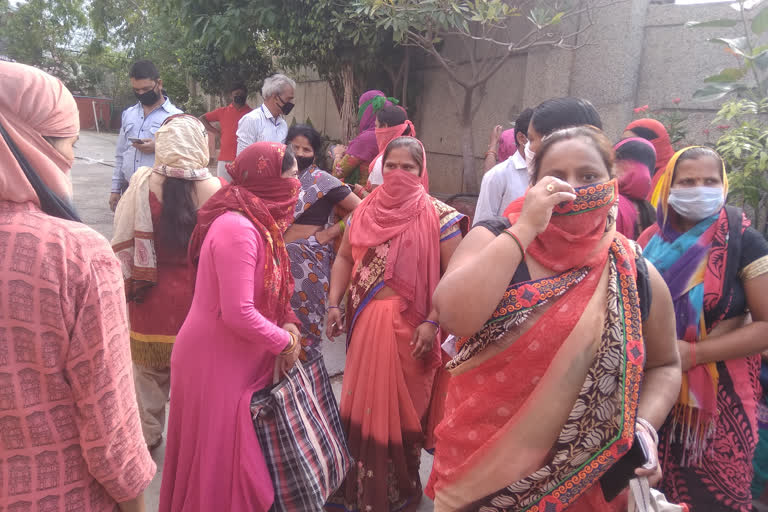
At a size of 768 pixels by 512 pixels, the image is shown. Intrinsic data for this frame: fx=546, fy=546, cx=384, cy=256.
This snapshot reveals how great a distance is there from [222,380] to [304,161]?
5.56ft

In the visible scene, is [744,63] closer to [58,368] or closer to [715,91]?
[715,91]

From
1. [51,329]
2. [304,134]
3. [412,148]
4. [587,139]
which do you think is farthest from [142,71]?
[587,139]

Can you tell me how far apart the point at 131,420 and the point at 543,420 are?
3.45 ft

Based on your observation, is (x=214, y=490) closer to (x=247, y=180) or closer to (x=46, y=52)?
(x=247, y=180)

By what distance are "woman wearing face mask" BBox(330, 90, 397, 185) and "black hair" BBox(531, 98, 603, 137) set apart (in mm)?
2616

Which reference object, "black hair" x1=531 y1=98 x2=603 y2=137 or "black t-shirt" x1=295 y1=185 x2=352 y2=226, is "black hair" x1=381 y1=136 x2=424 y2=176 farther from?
"black hair" x1=531 y1=98 x2=603 y2=137

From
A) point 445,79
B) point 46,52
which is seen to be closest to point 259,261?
point 445,79

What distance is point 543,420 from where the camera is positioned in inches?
57.4

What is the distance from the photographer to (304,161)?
341 centimetres

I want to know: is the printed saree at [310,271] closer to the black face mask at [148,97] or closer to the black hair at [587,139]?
the black hair at [587,139]

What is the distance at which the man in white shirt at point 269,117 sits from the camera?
5.25 metres

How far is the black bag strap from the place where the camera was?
3.84 ft

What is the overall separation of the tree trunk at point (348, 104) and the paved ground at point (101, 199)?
150 inches

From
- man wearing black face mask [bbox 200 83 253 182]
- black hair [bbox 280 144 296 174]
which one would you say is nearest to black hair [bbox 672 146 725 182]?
black hair [bbox 280 144 296 174]
